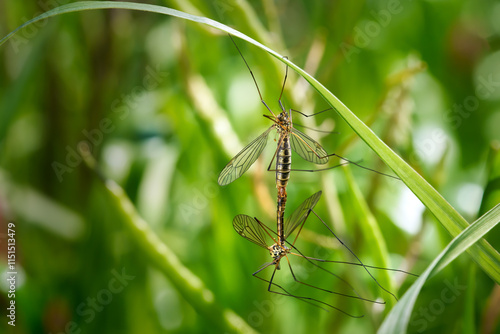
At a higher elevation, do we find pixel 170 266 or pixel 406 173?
pixel 406 173

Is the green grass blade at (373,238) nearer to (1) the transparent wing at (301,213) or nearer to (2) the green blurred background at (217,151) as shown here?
(2) the green blurred background at (217,151)

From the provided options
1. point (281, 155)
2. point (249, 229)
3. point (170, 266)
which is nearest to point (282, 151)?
point (281, 155)

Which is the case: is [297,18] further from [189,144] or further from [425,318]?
[425,318]

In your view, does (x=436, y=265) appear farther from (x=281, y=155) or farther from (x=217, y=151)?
(x=217, y=151)

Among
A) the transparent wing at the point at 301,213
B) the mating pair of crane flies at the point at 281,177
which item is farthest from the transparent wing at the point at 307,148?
the transparent wing at the point at 301,213

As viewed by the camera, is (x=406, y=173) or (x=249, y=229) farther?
(x=249, y=229)

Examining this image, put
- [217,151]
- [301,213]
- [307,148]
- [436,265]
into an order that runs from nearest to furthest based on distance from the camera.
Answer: [436,265] → [301,213] → [307,148] → [217,151]
